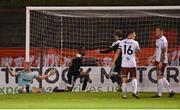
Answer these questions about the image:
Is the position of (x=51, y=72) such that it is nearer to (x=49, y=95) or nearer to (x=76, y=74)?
(x=76, y=74)

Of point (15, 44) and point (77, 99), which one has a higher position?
point (15, 44)

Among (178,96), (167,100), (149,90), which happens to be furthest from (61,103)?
(149,90)

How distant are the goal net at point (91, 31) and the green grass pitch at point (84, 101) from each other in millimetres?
2612

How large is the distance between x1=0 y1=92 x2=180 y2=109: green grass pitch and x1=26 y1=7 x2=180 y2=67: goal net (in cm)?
261

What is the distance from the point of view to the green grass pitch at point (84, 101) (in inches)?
544

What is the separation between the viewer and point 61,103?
14.6 meters

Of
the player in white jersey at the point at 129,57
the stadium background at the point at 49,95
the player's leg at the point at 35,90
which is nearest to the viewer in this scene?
the stadium background at the point at 49,95

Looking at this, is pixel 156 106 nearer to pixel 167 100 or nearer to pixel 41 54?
pixel 167 100

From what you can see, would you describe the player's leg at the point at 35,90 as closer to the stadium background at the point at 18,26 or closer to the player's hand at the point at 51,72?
the player's hand at the point at 51,72

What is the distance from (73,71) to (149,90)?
2.29 metres

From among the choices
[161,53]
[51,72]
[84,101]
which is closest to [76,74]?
[51,72]

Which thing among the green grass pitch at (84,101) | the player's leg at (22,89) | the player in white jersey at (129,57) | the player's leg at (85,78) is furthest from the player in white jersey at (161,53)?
the player's leg at (22,89)

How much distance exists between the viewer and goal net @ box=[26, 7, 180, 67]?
1995 cm

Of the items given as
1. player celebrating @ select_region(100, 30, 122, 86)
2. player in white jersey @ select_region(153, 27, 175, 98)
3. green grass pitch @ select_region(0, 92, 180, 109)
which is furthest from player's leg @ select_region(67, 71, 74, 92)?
player in white jersey @ select_region(153, 27, 175, 98)
